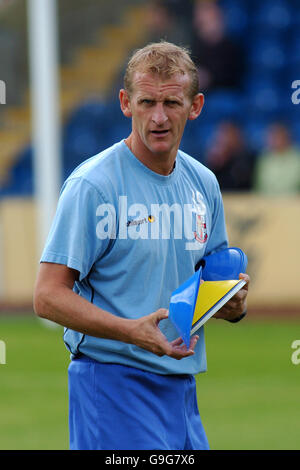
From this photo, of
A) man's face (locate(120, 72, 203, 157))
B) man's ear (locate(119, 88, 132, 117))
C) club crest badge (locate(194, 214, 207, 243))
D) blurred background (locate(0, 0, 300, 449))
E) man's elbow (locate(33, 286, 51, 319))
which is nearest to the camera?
man's elbow (locate(33, 286, 51, 319))

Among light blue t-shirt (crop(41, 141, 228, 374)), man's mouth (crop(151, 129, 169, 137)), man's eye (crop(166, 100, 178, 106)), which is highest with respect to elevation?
man's eye (crop(166, 100, 178, 106))

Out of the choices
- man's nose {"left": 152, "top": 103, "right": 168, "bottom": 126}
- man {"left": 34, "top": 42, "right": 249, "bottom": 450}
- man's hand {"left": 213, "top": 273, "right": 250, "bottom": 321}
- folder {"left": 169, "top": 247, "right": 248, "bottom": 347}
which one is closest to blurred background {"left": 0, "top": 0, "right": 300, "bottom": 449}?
man's hand {"left": 213, "top": 273, "right": 250, "bottom": 321}

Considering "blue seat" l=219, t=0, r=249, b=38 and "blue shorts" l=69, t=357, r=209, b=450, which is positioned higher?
"blue seat" l=219, t=0, r=249, b=38

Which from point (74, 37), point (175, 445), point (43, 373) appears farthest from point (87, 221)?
point (74, 37)

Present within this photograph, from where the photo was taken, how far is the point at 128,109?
3.86m

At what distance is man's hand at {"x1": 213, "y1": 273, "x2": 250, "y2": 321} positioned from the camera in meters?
4.00

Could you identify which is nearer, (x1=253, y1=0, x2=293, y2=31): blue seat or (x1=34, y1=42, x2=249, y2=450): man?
(x1=34, y1=42, x2=249, y2=450): man

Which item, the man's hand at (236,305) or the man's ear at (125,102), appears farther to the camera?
the man's hand at (236,305)

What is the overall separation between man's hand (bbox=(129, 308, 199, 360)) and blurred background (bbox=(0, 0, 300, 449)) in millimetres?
3729

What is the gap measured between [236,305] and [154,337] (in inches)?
25.4

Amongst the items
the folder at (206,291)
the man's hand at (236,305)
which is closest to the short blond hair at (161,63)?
the folder at (206,291)

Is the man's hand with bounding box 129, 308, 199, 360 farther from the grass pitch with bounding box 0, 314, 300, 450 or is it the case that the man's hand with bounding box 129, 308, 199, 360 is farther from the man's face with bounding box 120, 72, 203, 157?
the grass pitch with bounding box 0, 314, 300, 450

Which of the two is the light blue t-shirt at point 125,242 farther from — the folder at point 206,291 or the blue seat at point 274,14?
the blue seat at point 274,14

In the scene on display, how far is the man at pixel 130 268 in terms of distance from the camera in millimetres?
3629
